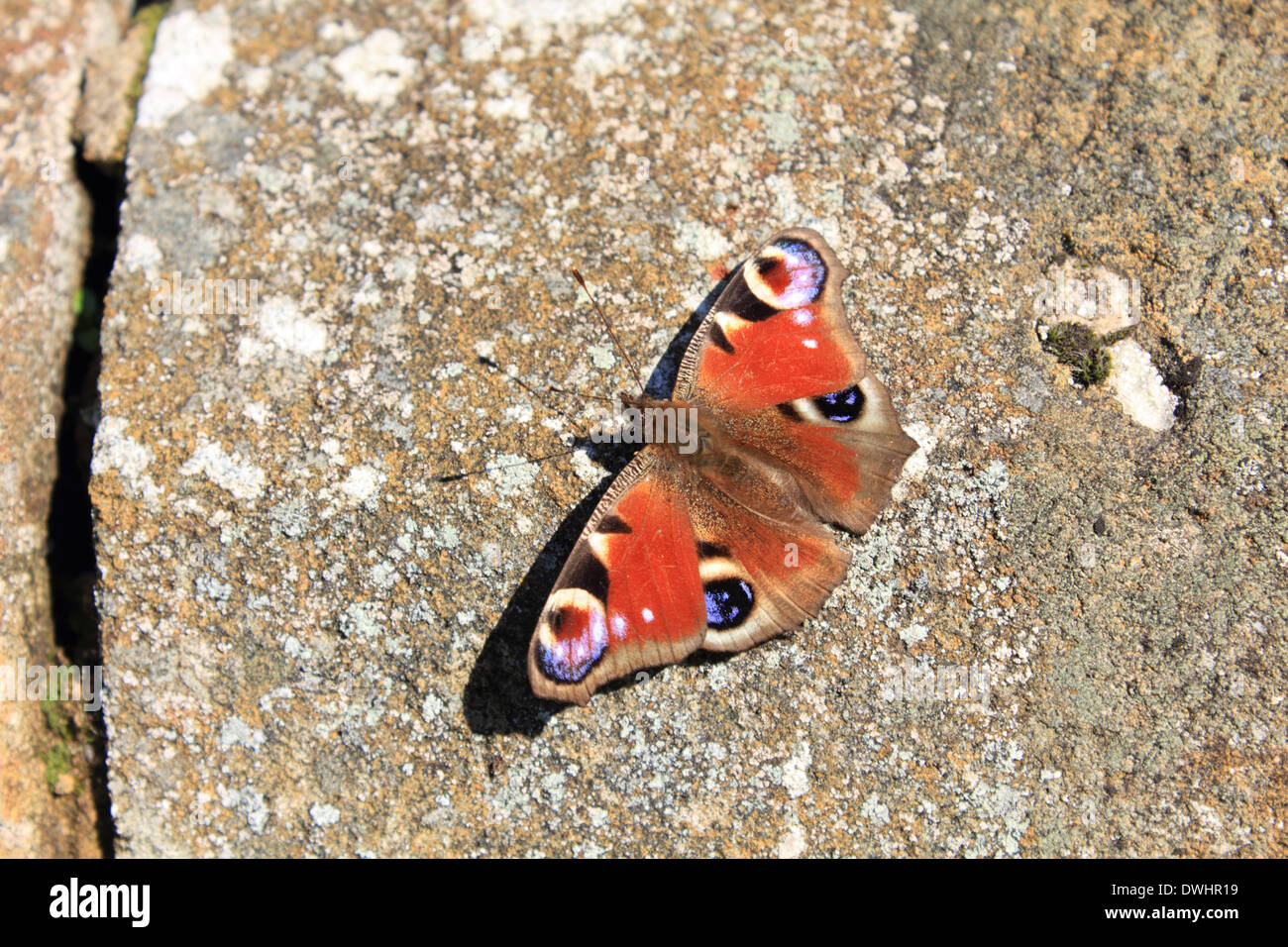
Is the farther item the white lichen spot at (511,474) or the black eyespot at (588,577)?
the white lichen spot at (511,474)

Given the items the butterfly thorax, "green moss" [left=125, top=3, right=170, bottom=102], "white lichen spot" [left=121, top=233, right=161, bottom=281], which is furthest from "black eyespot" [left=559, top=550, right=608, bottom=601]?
"green moss" [left=125, top=3, right=170, bottom=102]

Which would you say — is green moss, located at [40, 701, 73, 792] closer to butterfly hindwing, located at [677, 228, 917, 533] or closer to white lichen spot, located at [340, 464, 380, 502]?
white lichen spot, located at [340, 464, 380, 502]

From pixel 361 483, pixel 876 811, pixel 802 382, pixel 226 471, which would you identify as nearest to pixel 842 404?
pixel 802 382

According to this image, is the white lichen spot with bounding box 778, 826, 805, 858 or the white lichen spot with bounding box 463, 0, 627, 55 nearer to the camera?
the white lichen spot with bounding box 778, 826, 805, 858

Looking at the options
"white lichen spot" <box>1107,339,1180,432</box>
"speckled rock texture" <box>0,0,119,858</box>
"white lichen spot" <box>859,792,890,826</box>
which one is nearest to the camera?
"white lichen spot" <box>859,792,890,826</box>

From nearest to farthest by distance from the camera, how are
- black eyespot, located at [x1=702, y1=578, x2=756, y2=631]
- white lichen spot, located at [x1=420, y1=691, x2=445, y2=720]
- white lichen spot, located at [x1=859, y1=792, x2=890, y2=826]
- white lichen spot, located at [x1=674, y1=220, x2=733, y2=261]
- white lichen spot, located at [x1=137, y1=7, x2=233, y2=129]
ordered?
black eyespot, located at [x1=702, y1=578, x2=756, y2=631] → white lichen spot, located at [x1=859, y1=792, x2=890, y2=826] → white lichen spot, located at [x1=420, y1=691, x2=445, y2=720] → white lichen spot, located at [x1=674, y1=220, x2=733, y2=261] → white lichen spot, located at [x1=137, y1=7, x2=233, y2=129]

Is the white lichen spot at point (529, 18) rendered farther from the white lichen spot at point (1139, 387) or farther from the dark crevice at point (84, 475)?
the white lichen spot at point (1139, 387)

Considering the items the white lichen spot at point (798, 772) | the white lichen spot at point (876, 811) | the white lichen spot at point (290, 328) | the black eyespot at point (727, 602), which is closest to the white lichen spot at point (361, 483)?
the white lichen spot at point (290, 328)

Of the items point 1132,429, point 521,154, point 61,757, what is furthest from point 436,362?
point 1132,429
